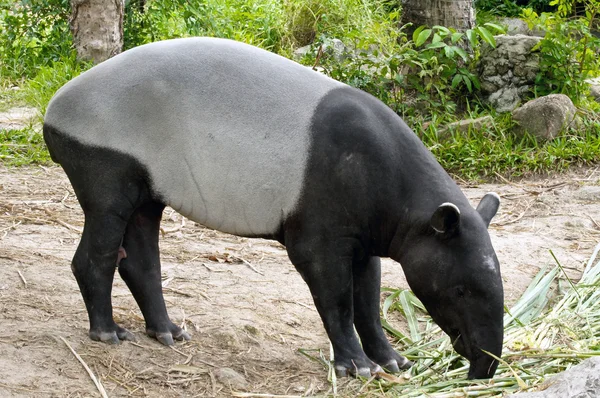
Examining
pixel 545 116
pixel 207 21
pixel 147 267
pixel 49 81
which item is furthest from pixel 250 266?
pixel 207 21

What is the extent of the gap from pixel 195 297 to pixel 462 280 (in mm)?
2011

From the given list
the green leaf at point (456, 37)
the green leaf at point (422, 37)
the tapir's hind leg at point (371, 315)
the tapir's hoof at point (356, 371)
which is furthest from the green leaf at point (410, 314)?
the green leaf at point (456, 37)

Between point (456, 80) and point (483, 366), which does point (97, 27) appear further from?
point (483, 366)

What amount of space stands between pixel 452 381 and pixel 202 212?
1.42 m

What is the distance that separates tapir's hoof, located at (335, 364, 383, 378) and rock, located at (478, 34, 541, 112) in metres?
5.15

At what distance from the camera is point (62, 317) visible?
4.62 metres

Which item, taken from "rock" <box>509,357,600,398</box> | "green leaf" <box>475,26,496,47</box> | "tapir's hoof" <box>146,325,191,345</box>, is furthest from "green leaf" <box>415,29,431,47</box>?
"rock" <box>509,357,600,398</box>

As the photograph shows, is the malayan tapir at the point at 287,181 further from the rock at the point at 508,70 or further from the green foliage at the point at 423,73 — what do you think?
the rock at the point at 508,70

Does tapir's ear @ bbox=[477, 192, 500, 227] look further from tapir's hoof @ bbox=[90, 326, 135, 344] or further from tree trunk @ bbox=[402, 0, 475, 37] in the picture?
tree trunk @ bbox=[402, 0, 475, 37]

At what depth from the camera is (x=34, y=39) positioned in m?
10.9

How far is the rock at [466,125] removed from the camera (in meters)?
8.33

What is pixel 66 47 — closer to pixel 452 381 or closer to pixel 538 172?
pixel 538 172

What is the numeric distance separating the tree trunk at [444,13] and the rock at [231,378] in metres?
5.67

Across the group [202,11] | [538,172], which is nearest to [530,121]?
[538,172]
